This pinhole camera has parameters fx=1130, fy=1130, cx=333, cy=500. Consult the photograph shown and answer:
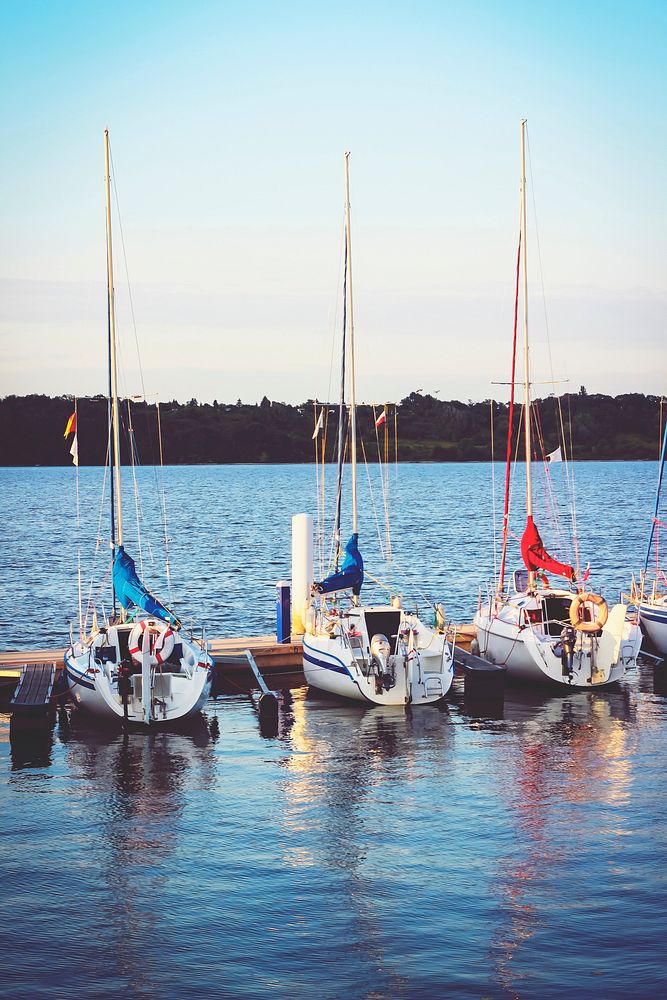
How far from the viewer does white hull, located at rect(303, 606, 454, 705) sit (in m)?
23.8

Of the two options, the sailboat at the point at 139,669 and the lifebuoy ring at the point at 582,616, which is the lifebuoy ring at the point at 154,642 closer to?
the sailboat at the point at 139,669

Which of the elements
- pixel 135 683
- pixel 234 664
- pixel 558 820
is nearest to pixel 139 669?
pixel 135 683

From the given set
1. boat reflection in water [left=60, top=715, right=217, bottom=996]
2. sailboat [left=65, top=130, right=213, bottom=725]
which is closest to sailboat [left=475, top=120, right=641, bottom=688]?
sailboat [left=65, top=130, right=213, bottom=725]

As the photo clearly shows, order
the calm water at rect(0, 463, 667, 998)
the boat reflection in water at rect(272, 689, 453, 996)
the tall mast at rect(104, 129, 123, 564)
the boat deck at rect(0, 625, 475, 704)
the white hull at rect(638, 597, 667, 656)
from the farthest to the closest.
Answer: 1. the white hull at rect(638, 597, 667, 656)
2. the tall mast at rect(104, 129, 123, 564)
3. the boat deck at rect(0, 625, 475, 704)
4. the boat reflection in water at rect(272, 689, 453, 996)
5. the calm water at rect(0, 463, 667, 998)

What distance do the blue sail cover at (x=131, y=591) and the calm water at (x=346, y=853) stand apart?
2.36 meters

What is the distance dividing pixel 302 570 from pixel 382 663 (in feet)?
18.9

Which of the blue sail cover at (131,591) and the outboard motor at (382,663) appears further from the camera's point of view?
the blue sail cover at (131,591)

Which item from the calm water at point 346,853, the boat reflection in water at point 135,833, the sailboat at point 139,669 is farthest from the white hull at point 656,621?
the boat reflection in water at point 135,833

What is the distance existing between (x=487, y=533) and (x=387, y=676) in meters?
61.0

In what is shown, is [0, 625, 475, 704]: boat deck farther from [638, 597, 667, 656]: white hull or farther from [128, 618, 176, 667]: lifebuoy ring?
[638, 597, 667, 656]: white hull

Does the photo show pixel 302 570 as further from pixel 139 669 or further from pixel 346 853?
pixel 346 853

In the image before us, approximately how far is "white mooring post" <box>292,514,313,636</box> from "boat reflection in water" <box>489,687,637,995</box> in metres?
5.89

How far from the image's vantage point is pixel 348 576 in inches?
1069

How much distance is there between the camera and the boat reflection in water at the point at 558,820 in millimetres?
12867
